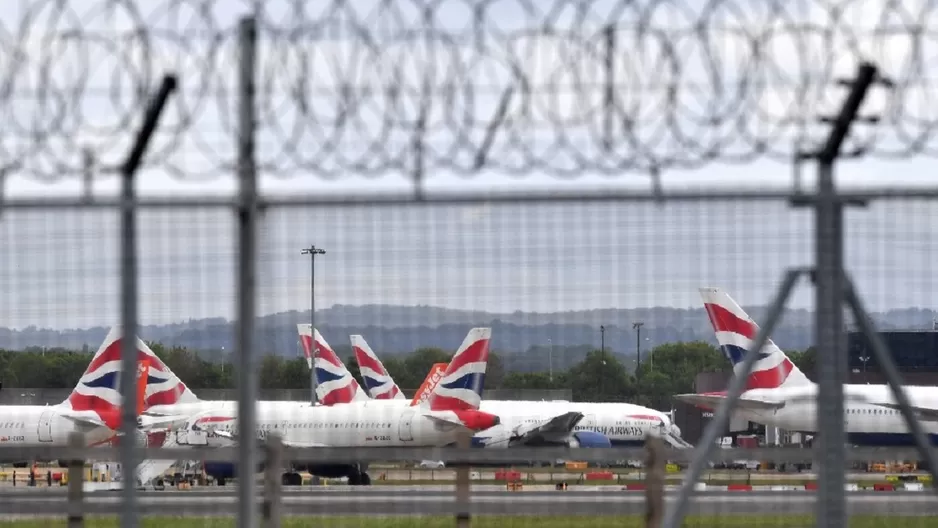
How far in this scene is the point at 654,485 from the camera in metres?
6.02

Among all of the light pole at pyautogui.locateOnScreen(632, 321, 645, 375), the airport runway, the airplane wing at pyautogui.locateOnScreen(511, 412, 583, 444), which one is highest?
the light pole at pyautogui.locateOnScreen(632, 321, 645, 375)

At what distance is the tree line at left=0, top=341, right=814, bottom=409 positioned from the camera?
19.1 ft

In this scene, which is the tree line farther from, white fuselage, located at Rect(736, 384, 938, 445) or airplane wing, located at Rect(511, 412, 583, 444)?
airplane wing, located at Rect(511, 412, 583, 444)

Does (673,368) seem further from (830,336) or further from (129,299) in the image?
(129,299)

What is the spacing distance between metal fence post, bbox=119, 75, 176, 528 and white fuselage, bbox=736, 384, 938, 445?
9.13 feet

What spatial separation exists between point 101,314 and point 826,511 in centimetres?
327

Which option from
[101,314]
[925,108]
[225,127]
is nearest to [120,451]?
[101,314]

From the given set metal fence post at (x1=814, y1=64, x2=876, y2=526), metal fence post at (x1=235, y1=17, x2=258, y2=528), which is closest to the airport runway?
metal fence post at (x1=235, y1=17, x2=258, y2=528)

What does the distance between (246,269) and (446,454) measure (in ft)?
5.57

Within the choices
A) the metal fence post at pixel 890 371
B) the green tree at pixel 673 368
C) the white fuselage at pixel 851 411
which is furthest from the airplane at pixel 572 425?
the metal fence post at pixel 890 371

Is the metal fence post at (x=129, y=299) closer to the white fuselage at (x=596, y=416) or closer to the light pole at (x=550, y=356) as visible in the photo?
the light pole at (x=550, y=356)

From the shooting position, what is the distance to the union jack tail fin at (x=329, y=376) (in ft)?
19.5

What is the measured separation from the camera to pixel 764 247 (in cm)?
519

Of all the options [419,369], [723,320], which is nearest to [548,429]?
[419,369]
